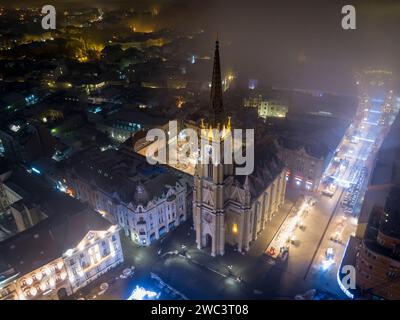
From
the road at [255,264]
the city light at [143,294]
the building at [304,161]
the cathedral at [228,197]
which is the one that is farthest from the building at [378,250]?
the city light at [143,294]

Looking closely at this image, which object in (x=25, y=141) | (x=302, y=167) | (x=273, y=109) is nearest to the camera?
(x=302, y=167)

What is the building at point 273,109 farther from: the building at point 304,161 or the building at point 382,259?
the building at point 382,259

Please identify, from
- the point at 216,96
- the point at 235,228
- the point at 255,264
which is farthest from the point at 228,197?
the point at 216,96

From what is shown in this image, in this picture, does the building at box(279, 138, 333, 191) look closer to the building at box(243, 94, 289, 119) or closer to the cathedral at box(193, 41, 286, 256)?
the cathedral at box(193, 41, 286, 256)

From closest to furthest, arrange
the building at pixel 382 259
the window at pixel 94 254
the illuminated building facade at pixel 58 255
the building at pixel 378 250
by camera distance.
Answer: the illuminated building facade at pixel 58 255 → the building at pixel 382 259 → the building at pixel 378 250 → the window at pixel 94 254

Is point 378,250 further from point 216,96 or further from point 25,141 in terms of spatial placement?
point 25,141

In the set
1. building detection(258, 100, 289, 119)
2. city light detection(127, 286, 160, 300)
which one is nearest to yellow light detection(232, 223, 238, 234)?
city light detection(127, 286, 160, 300)
